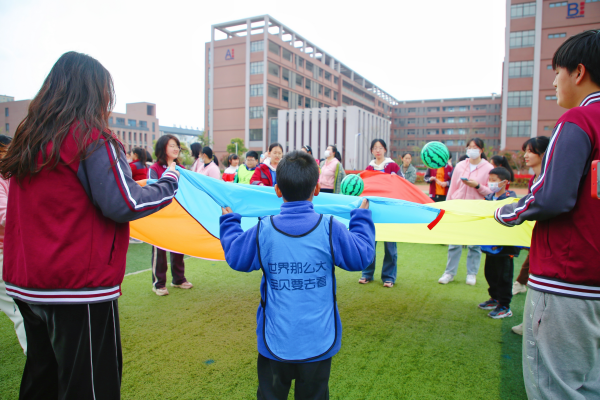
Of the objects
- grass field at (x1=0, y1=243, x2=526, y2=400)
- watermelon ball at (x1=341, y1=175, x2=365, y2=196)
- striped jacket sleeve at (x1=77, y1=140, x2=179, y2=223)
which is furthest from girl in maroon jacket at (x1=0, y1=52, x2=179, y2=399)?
watermelon ball at (x1=341, y1=175, x2=365, y2=196)

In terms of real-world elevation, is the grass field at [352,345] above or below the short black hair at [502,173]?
below

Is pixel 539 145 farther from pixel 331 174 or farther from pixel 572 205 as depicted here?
pixel 331 174

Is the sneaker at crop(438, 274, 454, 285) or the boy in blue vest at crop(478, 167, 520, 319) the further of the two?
the sneaker at crop(438, 274, 454, 285)

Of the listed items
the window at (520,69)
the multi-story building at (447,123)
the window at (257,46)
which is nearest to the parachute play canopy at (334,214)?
the window at (520,69)

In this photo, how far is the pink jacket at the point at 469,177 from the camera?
4055 millimetres

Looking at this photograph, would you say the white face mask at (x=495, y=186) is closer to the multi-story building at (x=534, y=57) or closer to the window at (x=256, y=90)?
the multi-story building at (x=534, y=57)

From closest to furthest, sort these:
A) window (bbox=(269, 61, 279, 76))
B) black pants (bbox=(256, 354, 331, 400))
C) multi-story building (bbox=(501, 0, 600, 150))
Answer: black pants (bbox=(256, 354, 331, 400)) → multi-story building (bbox=(501, 0, 600, 150)) → window (bbox=(269, 61, 279, 76))

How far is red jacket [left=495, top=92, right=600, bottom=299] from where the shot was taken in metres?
1.27

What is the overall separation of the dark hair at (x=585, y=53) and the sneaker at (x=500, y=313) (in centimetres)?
235

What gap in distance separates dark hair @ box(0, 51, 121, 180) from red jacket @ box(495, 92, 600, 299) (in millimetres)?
1585

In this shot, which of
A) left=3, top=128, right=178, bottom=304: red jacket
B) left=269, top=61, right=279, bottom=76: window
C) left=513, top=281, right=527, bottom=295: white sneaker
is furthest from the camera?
left=269, top=61, right=279, bottom=76: window

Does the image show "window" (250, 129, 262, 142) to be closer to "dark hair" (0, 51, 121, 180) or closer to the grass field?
the grass field

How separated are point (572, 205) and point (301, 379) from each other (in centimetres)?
117

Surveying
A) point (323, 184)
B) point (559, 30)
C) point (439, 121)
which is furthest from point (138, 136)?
point (323, 184)
